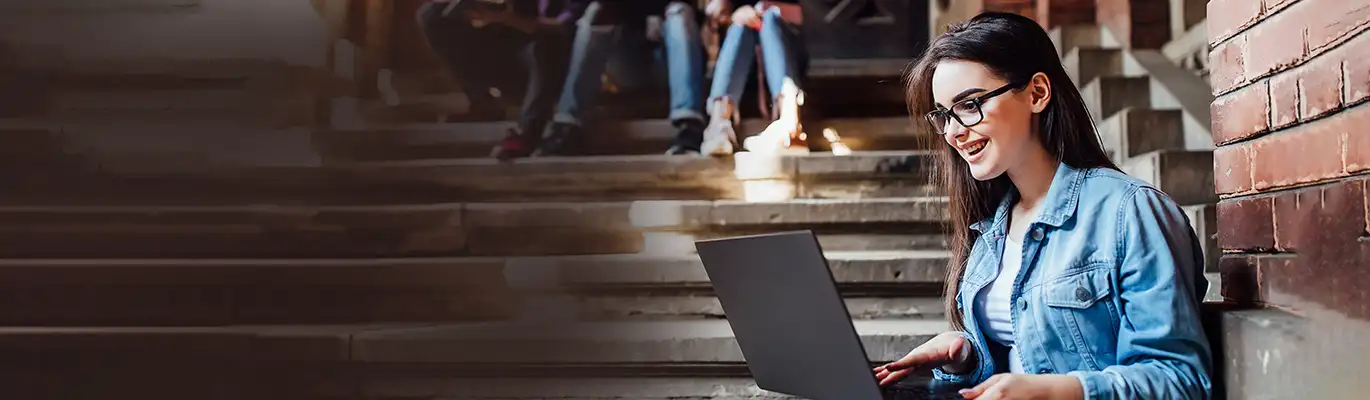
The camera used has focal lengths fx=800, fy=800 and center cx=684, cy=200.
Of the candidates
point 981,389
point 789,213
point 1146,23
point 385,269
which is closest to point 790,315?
point 981,389

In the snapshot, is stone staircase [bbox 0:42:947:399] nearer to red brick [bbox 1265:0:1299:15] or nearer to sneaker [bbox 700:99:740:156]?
sneaker [bbox 700:99:740:156]

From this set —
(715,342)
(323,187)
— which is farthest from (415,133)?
(715,342)

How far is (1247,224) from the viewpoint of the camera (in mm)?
819

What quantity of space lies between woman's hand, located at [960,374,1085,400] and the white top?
176 mm

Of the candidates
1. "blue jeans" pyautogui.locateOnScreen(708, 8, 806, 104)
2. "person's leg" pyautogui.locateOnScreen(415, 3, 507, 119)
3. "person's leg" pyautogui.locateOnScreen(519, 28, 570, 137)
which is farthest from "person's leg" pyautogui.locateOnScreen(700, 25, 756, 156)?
"person's leg" pyautogui.locateOnScreen(415, 3, 507, 119)

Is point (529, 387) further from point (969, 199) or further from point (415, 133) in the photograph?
point (415, 133)

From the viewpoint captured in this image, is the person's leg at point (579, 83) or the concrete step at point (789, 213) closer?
the concrete step at point (789, 213)

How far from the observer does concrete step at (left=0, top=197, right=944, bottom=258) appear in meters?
1.91

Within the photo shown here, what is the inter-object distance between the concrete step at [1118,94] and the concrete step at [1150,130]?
9.5 inches

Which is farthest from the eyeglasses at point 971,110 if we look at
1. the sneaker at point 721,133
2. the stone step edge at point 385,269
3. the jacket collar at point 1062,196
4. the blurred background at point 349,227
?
the sneaker at point 721,133

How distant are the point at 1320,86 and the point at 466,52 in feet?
8.32

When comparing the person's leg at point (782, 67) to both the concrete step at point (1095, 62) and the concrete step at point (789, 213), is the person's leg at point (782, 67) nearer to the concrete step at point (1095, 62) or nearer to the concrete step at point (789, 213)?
the concrete step at point (789, 213)

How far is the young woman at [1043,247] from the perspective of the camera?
0.73 metres

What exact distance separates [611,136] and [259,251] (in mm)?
1127
